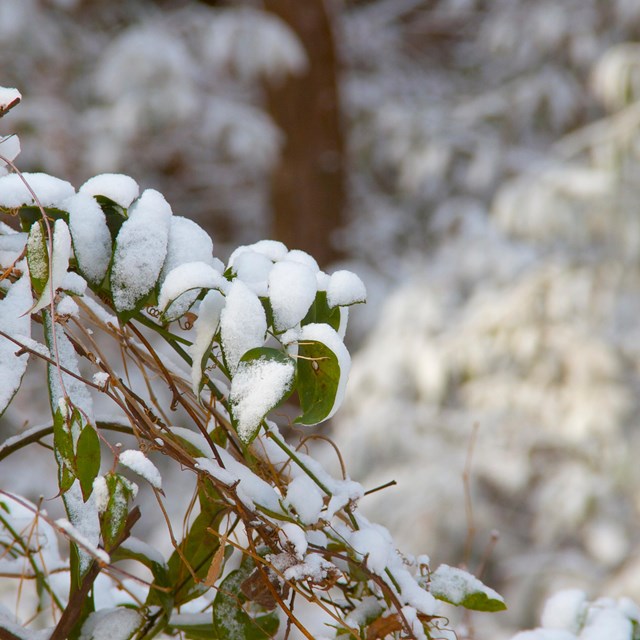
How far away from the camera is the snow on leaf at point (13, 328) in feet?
1.01

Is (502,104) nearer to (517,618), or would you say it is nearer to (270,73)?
(270,73)

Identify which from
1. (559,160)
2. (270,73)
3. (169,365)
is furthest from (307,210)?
(169,365)

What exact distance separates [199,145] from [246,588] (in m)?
3.33

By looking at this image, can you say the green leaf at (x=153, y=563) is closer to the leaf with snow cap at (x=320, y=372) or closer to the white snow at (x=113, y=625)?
the white snow at (x=113, y=625)

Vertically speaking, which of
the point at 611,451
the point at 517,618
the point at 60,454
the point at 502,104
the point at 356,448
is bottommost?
the point at 60,454

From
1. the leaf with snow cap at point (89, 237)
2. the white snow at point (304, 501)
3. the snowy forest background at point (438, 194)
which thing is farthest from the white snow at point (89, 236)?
the snowy forest background at point (438, 194)

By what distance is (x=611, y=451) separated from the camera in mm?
2375

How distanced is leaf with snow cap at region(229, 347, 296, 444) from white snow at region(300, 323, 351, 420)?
0.05 ft

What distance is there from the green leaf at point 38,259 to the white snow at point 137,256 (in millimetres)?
24

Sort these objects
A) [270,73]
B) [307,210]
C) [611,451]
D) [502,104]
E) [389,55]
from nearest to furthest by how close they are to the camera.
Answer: [611,451] → [270,73] → [307,210] → [502,104] → [389,55]

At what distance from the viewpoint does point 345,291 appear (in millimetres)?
332

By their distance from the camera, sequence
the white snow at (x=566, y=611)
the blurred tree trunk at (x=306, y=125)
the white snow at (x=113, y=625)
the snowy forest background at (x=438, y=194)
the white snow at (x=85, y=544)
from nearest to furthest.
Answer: the white snow at (x=85, y=544)
the white snow at (x=113, y=625)
the white snow at (x=566, y=611)
the snowy forest background at (x=438, y=194)
the blurred tree trunk at (x=306, y=125)

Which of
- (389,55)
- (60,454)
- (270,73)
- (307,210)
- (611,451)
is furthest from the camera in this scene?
(389,55)

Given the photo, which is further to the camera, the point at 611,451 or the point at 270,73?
the point at 270,73
